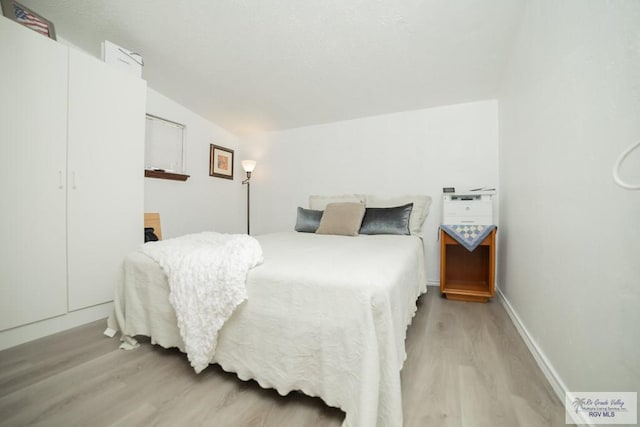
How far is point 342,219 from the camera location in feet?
8.18

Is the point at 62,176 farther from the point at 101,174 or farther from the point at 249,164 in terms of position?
the point at 249,164

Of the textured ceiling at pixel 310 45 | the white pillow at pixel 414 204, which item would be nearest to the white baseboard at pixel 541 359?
the white pillow at pixel 414 204

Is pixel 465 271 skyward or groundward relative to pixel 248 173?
groundward

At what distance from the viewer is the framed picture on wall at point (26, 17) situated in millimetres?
1564

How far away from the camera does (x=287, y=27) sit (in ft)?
6.26

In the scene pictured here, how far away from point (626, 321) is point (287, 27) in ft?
7.94

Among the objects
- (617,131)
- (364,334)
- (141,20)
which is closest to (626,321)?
(617,131)

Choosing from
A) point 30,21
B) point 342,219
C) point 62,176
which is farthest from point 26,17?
point 342,219

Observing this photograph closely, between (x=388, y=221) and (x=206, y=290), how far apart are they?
1.82 metres

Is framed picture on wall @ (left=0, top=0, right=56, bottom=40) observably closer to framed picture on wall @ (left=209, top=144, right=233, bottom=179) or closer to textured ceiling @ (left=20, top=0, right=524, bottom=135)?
textured ceiling @ (left=20, top=0, right=524, bottom=135)

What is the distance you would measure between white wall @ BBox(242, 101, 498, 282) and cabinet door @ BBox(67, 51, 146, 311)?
1.83m

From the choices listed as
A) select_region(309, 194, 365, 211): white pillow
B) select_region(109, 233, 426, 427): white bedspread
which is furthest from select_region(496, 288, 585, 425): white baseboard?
select_region(309, 194, 365, 211): white pillow

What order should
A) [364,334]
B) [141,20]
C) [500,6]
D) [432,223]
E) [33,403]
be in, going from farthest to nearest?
[432,223], [141,20], [500,6], [33,403], [364,334]

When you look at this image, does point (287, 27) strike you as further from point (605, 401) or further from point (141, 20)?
point (605, 401)
